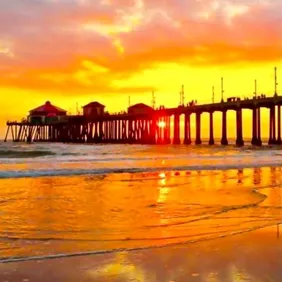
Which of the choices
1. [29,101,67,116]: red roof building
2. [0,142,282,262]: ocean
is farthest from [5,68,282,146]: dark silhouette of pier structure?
[0,142,282,262]: ocean

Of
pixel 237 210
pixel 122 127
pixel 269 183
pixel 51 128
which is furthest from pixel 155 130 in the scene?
pixel 237 210

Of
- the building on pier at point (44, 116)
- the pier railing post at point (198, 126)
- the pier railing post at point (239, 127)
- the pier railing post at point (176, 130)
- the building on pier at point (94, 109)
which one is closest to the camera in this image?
the pier railing post at point (239, 127)

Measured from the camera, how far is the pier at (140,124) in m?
76.1

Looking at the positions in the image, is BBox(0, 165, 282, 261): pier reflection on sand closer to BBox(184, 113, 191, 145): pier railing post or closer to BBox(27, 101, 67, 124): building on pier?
BBox(184, 113, 191, 145): pier railing post

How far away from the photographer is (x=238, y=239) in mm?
7324

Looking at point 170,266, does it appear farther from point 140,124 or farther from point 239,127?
point 140,124

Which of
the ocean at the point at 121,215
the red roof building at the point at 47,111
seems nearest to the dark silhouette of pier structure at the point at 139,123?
the red roof building at the point at 47,111

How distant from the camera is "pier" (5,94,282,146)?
250ft

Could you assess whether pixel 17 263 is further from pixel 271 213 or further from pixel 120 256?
pixel 271 213

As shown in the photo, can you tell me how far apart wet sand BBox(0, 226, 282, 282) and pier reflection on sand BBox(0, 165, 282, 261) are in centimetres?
44

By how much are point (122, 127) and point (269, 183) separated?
3719 inches

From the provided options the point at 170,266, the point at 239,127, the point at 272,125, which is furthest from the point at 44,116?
the point at 170,266

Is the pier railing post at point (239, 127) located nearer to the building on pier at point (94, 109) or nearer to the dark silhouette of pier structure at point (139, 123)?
the dark silhouette of pier structure at point (139, 123)

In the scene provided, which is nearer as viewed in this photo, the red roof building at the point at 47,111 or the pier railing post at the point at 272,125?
the pier railing post at the point at 272,125
